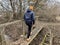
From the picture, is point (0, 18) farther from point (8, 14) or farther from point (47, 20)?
point (47, 20)

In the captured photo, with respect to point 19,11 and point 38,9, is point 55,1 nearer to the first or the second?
point 38,9

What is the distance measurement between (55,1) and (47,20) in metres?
2.36

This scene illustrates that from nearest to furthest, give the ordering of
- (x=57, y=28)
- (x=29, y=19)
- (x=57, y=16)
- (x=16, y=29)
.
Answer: (x=29, y=19) → (x=16, y=29) → (x=57, y=28) → (x=57, y=16)

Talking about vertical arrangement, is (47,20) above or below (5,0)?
below

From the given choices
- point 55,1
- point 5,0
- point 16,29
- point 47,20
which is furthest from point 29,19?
point 47,20

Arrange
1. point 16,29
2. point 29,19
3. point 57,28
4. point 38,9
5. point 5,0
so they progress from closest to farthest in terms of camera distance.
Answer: point 29,19 → point 16,29 → point 57,28 → point 5,0 → point 38,9

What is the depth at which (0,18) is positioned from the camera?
1593 cm

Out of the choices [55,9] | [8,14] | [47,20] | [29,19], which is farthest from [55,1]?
[29,19]

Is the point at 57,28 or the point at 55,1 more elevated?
the point at 55,1

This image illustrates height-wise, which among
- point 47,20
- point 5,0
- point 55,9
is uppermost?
point 5,0

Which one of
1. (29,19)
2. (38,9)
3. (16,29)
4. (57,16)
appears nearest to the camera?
(29,19)

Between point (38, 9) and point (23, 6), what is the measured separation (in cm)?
204

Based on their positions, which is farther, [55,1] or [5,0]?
[55,1]

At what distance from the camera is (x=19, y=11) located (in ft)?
54.6
